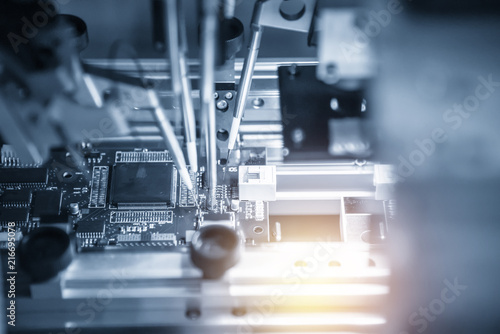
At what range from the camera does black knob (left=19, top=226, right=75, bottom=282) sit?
119 cm

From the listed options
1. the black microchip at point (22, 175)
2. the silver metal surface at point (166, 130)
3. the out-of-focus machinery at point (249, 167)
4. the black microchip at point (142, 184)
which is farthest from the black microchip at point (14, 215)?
the silver metal surface at point (166, 130)

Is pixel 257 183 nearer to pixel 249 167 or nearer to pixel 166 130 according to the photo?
pixel 249 167

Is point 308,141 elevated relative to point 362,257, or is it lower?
elevated

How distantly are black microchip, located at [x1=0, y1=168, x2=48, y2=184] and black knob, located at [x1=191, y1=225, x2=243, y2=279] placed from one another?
726mm

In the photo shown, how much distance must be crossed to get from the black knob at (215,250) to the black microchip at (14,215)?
0.69m

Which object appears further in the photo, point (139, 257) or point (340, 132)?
point (340, 132)

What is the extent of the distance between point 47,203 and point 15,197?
0.37 ft

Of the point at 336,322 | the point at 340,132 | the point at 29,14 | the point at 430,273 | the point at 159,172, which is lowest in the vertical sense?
the point at 336,322

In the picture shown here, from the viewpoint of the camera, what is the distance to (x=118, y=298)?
1238mm

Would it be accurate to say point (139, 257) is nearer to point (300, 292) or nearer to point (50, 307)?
point (50, 307)

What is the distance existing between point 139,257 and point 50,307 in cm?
26

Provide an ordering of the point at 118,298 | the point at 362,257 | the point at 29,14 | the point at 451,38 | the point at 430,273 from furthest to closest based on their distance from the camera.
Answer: the point at 29,14 → the point at 362,257 → the point at 118,298 → the point at 451,38 → the point at 430,273

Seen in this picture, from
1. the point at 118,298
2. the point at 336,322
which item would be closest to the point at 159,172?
the point at 118,298

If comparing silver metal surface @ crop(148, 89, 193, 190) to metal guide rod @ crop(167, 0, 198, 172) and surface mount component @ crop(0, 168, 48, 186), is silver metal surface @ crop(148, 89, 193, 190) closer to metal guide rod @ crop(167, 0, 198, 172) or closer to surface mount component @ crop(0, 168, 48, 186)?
metal guide rod @ crop(167, 0, 198, 172)
